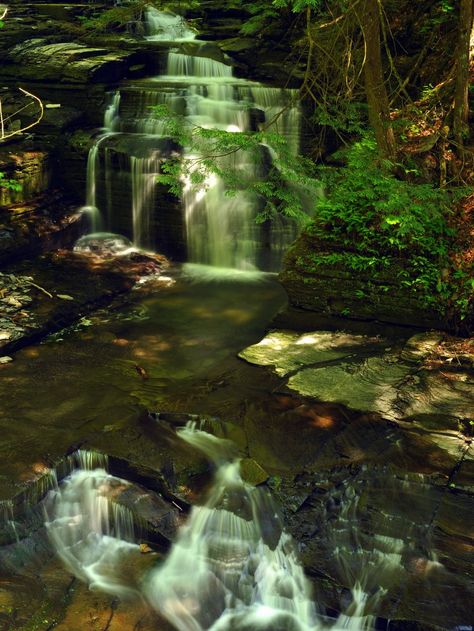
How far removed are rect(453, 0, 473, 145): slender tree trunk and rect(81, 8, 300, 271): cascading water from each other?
3.76 m

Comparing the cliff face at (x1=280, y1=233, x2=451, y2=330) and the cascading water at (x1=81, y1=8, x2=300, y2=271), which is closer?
the cliff face at (x1=280, y1=233, x2=451, y2=330)

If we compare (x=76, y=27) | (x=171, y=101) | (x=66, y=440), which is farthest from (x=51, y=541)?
(x=76, y=27)

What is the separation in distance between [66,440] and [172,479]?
1209mm

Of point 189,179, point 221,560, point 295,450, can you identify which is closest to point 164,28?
point 189,179

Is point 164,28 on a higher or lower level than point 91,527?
higher

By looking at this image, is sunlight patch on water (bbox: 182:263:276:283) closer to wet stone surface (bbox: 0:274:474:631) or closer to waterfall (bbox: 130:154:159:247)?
waterfall (bbox: 130:154:159:247)

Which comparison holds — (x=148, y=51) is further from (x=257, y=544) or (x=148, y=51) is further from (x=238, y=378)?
(x=257, y=544)

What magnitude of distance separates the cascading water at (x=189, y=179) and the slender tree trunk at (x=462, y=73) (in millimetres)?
3759

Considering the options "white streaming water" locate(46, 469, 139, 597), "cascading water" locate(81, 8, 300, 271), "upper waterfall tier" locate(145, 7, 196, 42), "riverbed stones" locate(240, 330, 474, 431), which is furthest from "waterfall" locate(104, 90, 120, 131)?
"white streaming water" locate(46, 469, 139, 597)

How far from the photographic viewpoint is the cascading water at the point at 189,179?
11336mm

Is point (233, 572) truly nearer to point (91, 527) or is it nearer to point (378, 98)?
point (91, 527)

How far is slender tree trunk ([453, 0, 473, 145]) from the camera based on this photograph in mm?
7348

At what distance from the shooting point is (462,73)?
7.51 m

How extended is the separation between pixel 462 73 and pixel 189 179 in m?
5.15
